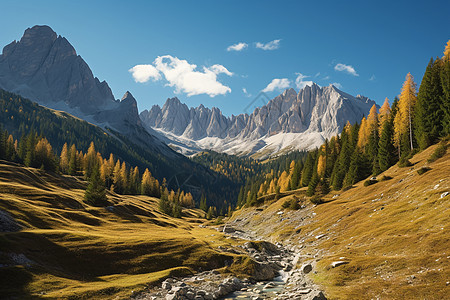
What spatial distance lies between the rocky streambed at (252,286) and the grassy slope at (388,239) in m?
2.84

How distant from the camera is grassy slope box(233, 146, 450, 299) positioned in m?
25.8

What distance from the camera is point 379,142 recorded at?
8906cm

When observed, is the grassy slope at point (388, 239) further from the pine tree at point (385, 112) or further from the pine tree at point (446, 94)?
the pine tree at point (385, 112)

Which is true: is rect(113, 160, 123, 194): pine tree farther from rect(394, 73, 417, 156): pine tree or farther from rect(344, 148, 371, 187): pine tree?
rect(394, 73, 417, 156): pine tree

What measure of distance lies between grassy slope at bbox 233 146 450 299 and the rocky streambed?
284 centimetres

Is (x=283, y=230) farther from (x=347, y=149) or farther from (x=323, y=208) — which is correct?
(x=347, y=149)

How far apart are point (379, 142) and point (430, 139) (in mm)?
15572

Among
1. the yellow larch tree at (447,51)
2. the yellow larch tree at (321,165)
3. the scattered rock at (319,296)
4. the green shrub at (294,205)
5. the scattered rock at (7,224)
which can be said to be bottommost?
the green shrub at (294,205)

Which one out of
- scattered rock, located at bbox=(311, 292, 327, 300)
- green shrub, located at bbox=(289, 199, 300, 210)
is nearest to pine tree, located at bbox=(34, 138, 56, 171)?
green shrub, located at bbox=(289, 199, 300, 210)

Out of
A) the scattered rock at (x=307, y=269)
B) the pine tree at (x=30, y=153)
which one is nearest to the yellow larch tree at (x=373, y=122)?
the scattered rock at (x=307, y=269)

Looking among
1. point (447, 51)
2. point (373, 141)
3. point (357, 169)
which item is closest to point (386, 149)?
point (373, 141)

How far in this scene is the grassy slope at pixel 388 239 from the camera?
2578 cm

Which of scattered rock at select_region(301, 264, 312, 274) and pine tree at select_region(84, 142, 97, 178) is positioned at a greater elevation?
pine tree at select_region(84, 142, 97, 178)

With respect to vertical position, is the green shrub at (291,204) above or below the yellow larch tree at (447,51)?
below
